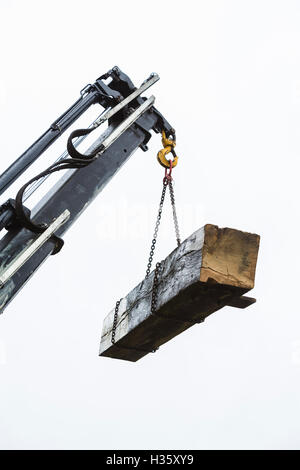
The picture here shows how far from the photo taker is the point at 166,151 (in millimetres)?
4270

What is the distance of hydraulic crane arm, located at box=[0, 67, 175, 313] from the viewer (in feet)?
10.1

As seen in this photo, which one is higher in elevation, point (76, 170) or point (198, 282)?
point (76, 170)

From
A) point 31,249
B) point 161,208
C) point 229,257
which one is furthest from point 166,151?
point 229,257

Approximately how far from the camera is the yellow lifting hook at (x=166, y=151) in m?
4.12

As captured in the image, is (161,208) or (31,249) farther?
(161,208)

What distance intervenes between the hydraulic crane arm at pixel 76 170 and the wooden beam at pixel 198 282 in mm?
756

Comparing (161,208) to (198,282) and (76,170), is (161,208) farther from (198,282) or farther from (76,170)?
(198,282)

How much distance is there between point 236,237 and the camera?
2.44m

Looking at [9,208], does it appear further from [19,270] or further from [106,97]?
[106,97]

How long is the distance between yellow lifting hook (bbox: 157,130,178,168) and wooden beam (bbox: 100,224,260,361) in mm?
1393

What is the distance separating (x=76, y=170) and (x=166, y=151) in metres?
1.00

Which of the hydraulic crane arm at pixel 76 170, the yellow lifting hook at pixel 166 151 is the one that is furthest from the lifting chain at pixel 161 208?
the hydraulic crane arm at pixel 76 170

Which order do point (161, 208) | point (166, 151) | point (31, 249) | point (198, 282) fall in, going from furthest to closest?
point (166, 151), point (161, 208), point (31, 249), point (198, 282)

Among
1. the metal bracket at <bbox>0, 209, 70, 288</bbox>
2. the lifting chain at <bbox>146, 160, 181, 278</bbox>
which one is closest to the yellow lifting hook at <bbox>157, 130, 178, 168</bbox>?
the lifting chain at <bbox>146, 160, 181, 278</bbox>
